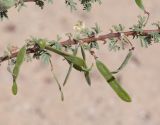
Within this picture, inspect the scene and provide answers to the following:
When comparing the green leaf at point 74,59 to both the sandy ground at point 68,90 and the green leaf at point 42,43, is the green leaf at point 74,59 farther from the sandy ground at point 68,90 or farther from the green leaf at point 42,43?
the sandy ground at point 68,90

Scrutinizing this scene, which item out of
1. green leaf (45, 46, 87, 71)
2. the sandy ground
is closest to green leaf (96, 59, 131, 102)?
green leaf (45, 46, 87, 71)

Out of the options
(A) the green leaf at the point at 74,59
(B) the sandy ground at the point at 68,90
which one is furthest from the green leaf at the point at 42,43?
(B) the sandy ground at the point at 68,90

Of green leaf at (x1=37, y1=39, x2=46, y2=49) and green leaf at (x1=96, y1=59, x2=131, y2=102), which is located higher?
green leaf at (x1=37, y1=39, x2=46, y2=49)

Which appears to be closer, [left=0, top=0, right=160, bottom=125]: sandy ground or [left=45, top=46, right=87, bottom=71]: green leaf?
[left=45, top=46, right=87, bottom=71]: green leaf

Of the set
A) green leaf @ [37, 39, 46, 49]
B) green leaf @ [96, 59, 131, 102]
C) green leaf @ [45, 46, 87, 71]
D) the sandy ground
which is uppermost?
green leaf @ [37, 39, 46, 49]

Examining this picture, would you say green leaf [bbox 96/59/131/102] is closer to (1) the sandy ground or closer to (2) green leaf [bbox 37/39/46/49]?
(2) green leaf [bbox 37/39/46/49]

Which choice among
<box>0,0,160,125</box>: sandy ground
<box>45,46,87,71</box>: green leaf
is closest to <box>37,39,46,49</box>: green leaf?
<box>45,46,87,71</box>: green leaf

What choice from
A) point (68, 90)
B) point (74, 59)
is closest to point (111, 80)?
point (74, 59)

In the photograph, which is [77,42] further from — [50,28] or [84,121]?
[50,28]

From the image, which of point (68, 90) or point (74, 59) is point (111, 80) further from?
point (68, 90)
